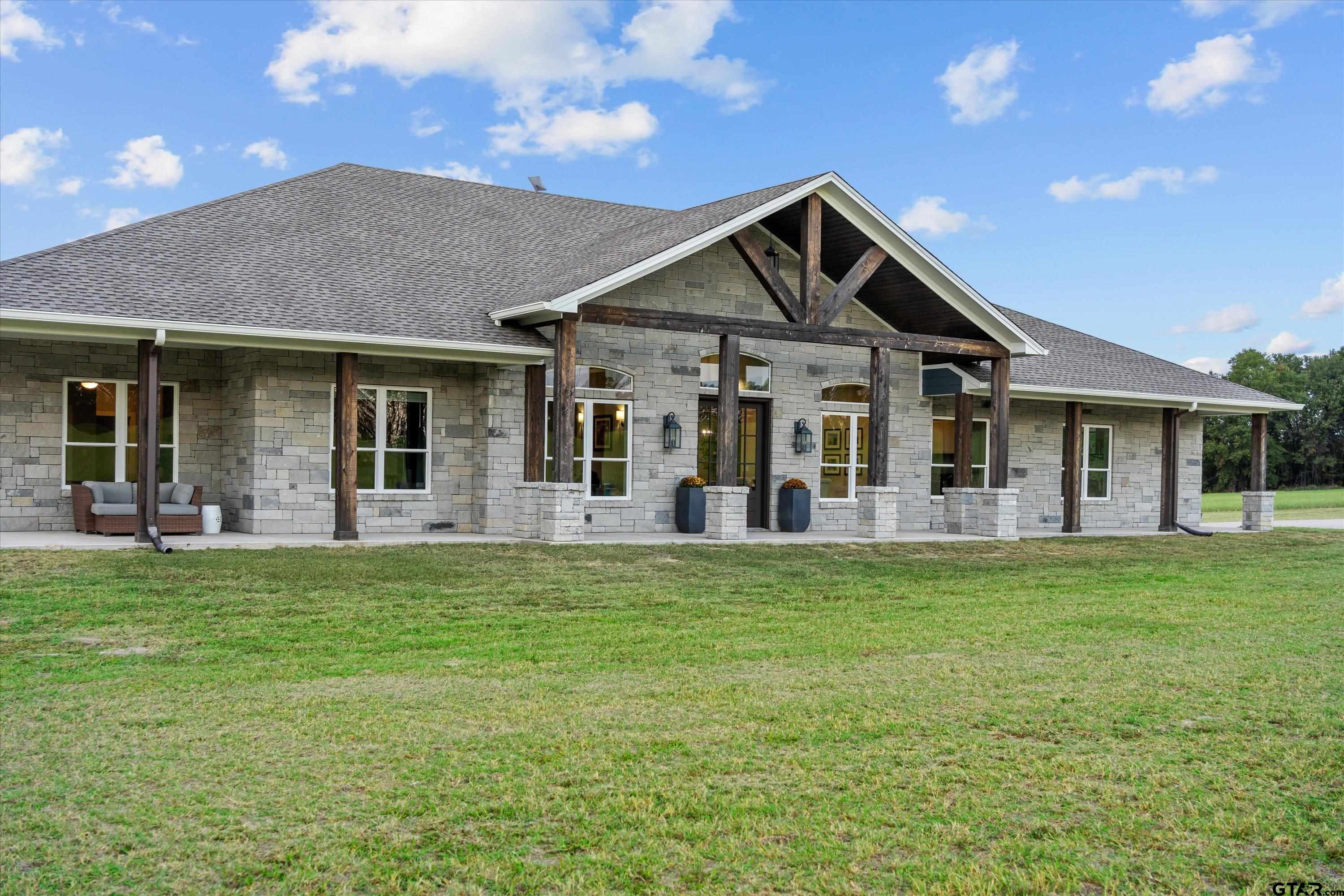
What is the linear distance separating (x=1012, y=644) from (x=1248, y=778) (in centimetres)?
360

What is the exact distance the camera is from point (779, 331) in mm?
16422

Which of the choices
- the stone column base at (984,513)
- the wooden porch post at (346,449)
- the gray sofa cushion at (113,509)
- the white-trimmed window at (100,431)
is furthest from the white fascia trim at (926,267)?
the gray sofa cushion at (113,509)

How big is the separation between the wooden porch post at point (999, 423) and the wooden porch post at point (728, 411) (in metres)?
4.92

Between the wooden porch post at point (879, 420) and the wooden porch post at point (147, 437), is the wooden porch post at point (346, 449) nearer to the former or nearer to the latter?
the wooden porch post at point (147, 437)

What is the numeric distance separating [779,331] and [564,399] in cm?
351

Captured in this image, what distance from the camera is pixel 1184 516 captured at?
23.5 m

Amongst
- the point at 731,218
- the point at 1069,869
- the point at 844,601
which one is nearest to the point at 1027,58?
the point at 731,218

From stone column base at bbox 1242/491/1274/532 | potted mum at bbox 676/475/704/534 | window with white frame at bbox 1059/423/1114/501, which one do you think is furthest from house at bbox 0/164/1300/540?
stone column base at bbox 1242/491/1274/532

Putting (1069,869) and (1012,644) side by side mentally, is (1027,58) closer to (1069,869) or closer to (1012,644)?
(1012,644)

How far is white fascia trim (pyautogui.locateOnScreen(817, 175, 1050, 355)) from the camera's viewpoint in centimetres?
1652

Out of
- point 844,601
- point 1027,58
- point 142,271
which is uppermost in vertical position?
point 1027,58

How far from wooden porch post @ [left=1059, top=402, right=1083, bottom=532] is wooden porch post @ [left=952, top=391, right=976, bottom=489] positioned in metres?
2.17

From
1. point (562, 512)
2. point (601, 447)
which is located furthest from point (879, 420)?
point (562, 512)

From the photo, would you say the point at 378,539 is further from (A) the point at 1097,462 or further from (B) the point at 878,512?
(A) the point at 1097,462
